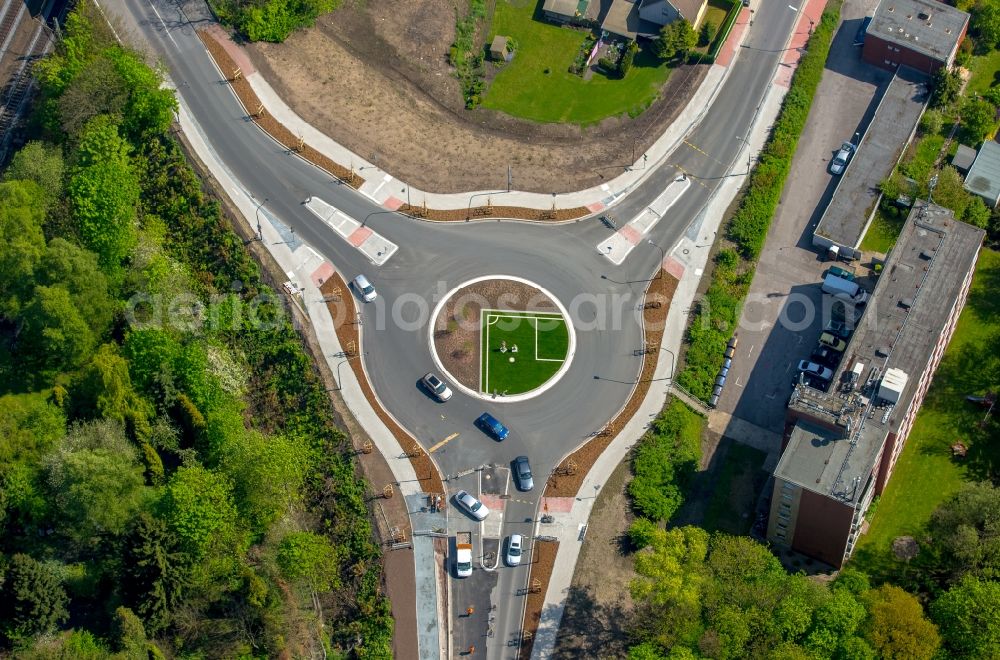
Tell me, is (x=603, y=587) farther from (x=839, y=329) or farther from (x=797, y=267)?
(x=797, y=267)

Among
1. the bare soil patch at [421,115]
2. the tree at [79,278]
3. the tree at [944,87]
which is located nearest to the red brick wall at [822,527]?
the bare soil patch at [421,115]

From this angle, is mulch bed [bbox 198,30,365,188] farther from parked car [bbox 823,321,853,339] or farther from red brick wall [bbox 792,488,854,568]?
red brick wall [bbox 792,488,854,568]

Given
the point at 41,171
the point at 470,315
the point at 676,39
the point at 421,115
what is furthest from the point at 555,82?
the point at 41,171

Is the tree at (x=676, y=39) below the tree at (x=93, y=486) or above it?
above

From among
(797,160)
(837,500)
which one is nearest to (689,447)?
(837,500)

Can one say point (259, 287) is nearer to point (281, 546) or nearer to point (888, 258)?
point (281, 546)

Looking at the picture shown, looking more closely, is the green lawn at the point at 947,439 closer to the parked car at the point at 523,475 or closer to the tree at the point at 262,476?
the parked car at the point at 523,475

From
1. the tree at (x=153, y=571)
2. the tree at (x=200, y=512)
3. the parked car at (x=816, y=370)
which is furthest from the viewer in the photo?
the parked car at (x=816, y=370)
